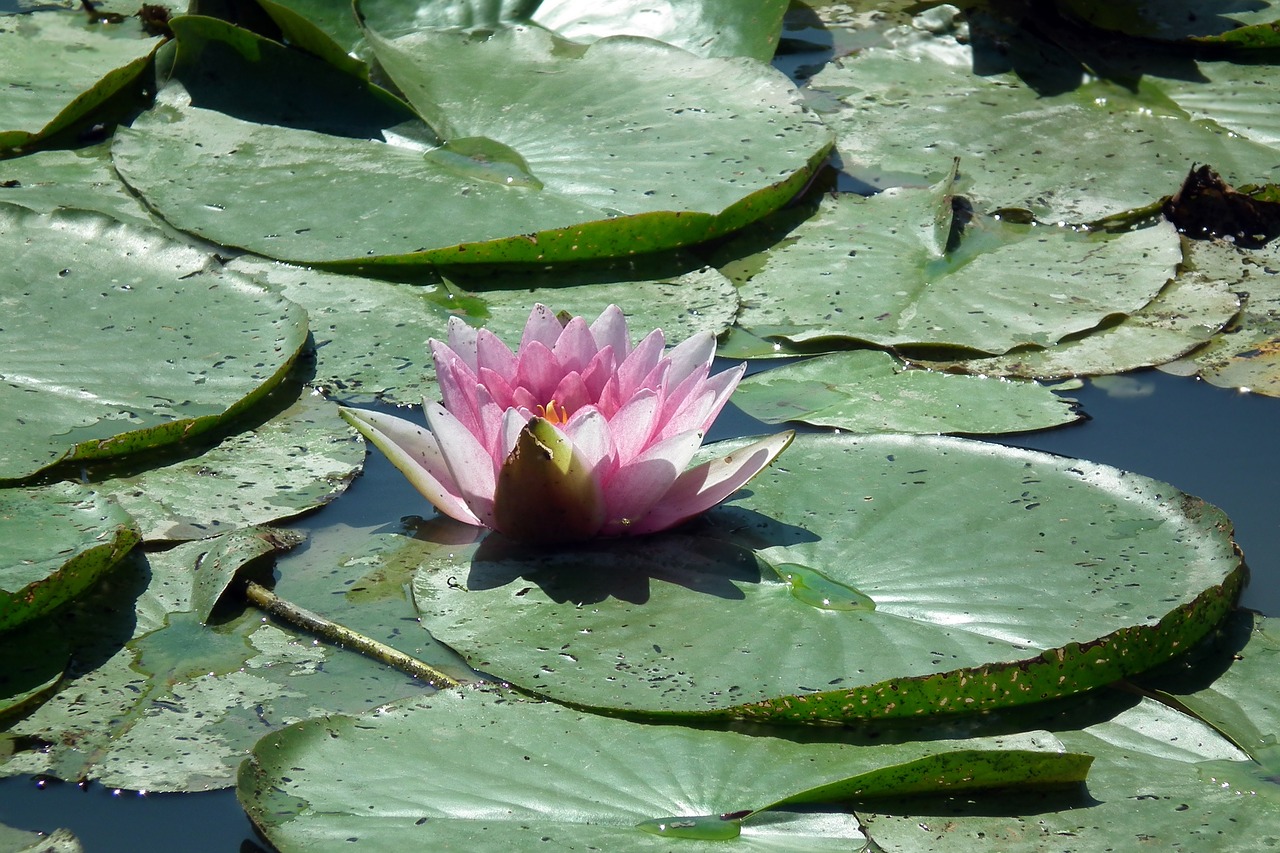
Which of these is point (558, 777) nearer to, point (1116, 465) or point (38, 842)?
point (38, 842)

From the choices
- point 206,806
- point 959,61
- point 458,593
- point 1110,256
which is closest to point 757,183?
point 1110,256

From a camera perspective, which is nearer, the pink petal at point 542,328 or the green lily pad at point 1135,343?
the pink petal at point 542,328

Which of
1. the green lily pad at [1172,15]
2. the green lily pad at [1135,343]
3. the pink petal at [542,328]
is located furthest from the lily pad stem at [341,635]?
the green lily pad at [1172,15]

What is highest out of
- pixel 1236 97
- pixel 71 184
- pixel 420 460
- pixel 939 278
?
pixel 1236 97

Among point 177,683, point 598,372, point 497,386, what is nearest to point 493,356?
point 497,386

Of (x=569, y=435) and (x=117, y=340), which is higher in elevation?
(x=569, y=435)

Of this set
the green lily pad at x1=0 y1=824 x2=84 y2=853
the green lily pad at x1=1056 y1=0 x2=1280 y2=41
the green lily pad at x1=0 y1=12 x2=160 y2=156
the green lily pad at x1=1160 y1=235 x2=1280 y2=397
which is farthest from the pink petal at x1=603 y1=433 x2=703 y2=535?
the green lily pad at x1=1056 y1=0 x2=1280 y2=41

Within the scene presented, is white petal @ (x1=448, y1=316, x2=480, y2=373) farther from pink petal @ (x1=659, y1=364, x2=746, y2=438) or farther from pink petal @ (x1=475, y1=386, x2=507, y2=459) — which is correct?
pink petal @ (x1=659, y1=364, x2=746, y2=438)

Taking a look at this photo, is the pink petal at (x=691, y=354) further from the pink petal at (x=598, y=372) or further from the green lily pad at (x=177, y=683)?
the green lily pad at (x=177, y=683)
